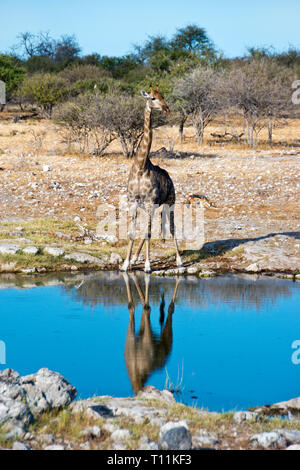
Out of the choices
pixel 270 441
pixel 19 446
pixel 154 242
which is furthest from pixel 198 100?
pixel 19 446

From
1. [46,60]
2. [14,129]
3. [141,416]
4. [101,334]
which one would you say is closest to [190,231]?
[101,334]

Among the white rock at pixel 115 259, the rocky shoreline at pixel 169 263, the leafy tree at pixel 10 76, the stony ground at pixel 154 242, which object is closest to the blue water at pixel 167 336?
the rocky shoreline at pixel 169 263

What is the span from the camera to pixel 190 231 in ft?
47.7

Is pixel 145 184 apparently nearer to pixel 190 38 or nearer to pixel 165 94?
pixel 165 94

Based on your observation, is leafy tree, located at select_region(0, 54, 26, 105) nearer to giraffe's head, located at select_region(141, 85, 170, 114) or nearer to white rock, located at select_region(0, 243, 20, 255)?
white rock, located at select_region(0, 243, 20, 255)

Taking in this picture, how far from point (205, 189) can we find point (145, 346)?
11.5 metres

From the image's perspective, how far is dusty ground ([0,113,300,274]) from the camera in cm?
1302

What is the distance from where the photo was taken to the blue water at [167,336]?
619cm

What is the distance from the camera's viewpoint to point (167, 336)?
7.88 meters

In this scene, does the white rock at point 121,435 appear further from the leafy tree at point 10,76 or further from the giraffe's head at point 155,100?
the leafy tree at point 10,76

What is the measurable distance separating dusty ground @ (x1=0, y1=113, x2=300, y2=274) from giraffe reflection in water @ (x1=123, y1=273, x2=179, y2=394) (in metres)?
3.28

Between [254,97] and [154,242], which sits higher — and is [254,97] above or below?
above

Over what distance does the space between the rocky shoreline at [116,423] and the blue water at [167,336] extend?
1.99ft

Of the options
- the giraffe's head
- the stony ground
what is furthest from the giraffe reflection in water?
the giraffe's head
